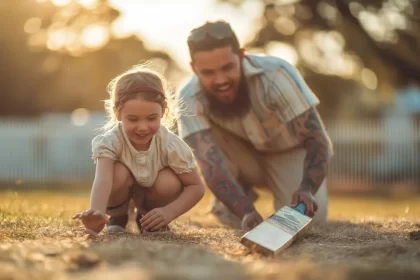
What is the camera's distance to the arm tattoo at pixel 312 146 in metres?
4.90

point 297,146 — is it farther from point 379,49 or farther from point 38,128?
point 38,128

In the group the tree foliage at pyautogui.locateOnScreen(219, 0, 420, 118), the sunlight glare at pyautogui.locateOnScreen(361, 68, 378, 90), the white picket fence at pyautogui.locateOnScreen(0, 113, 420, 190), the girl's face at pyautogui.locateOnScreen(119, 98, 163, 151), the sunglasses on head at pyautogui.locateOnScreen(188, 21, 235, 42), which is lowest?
the white picket fence at pyautogui.locateOnScreen(0, 113, 420, 190)

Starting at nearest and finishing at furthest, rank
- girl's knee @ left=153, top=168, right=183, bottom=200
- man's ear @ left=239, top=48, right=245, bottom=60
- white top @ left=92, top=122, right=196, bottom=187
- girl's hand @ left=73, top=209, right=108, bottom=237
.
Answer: girl's hand @ left=73, top=209, right=108, bottom=237 → white top @ left=92, top=122, right=196, bottom=187 → girl's knee @ left=153, top=168, right=183, bottom=200 → man's ear @ left=239, top=48, right=245, bottom=60

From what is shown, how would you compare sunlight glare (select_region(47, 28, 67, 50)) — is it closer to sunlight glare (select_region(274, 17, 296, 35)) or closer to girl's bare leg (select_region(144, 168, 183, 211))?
sunlight glare (select_region(274, 17, 296, 35))

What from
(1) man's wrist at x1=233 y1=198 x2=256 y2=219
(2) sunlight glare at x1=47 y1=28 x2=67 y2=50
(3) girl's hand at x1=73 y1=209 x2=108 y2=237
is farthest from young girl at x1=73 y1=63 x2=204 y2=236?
(2) sunlight glare at x1=47 y1=28 x2=67 y2=50

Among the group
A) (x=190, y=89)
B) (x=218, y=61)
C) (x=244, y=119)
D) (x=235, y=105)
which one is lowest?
(x=244, y=119)

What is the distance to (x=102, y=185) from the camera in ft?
12.6

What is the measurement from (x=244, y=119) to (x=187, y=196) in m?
1.53

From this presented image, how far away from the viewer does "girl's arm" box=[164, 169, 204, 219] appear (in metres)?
4.06

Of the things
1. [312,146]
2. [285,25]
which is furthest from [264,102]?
[285,25]

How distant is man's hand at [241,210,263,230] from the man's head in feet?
3.49

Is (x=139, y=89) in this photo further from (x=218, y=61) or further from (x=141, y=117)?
(x=218, y=61)

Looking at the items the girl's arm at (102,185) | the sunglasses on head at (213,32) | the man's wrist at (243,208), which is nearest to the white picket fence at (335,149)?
the sunglasses on head at (213,32)

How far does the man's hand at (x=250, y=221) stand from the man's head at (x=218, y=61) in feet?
3.49
